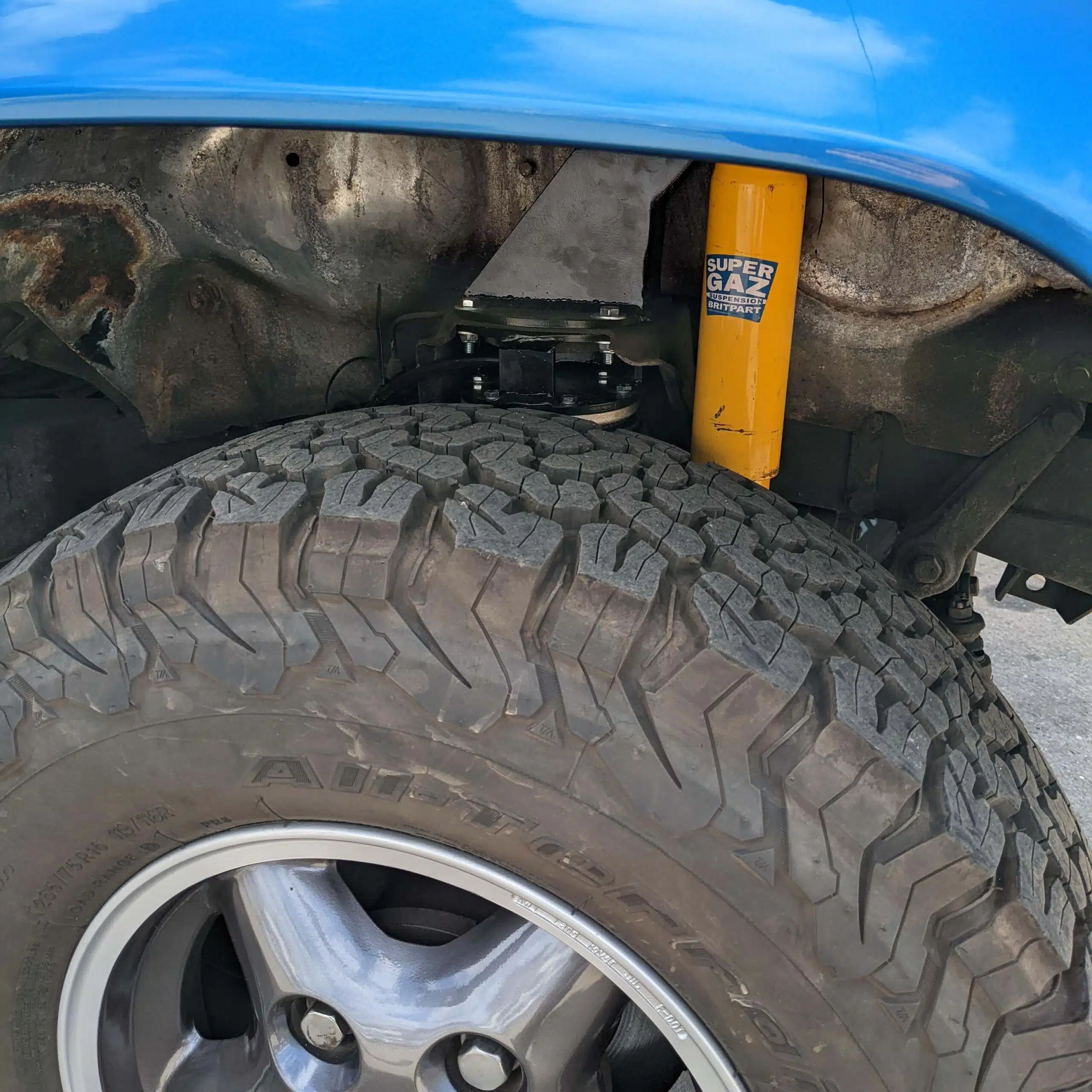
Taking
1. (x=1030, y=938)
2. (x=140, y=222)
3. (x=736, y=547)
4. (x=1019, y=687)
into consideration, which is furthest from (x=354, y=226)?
(x=1019, y=687)

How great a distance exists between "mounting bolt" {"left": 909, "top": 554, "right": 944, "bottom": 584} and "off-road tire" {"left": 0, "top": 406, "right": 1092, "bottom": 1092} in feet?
1.56

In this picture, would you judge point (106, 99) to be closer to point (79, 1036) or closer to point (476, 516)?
point (476, 516)

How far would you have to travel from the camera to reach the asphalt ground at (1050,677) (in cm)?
254

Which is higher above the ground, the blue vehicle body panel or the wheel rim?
the blue vehicle body panel

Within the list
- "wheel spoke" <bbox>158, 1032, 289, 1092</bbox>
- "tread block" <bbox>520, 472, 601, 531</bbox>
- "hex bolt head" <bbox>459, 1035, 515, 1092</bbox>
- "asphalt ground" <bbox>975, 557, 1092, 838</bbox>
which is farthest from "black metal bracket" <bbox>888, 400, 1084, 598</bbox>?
"wheel spoke" <bbox>158, 1032, 289, 1092</bbox>

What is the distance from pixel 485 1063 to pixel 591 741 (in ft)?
1.65

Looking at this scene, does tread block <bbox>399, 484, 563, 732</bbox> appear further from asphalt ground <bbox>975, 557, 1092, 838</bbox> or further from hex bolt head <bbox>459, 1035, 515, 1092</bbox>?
asphalt ground <bbox>975, 557, 1092, 838</bbox>

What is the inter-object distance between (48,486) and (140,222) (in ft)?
2.12

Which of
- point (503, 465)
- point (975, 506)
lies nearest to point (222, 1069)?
point (503, 465)

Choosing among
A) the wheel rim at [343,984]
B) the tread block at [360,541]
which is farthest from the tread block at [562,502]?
the wheel rim at [343,984]

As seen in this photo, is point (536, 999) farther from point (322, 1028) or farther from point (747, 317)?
point (747, 317)

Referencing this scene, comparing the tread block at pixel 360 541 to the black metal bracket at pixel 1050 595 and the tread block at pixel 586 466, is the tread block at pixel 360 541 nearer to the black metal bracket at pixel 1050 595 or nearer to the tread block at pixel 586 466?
the tread block at pixel 586 466

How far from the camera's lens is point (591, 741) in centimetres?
92

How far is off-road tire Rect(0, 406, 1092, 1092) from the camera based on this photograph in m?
0.93
